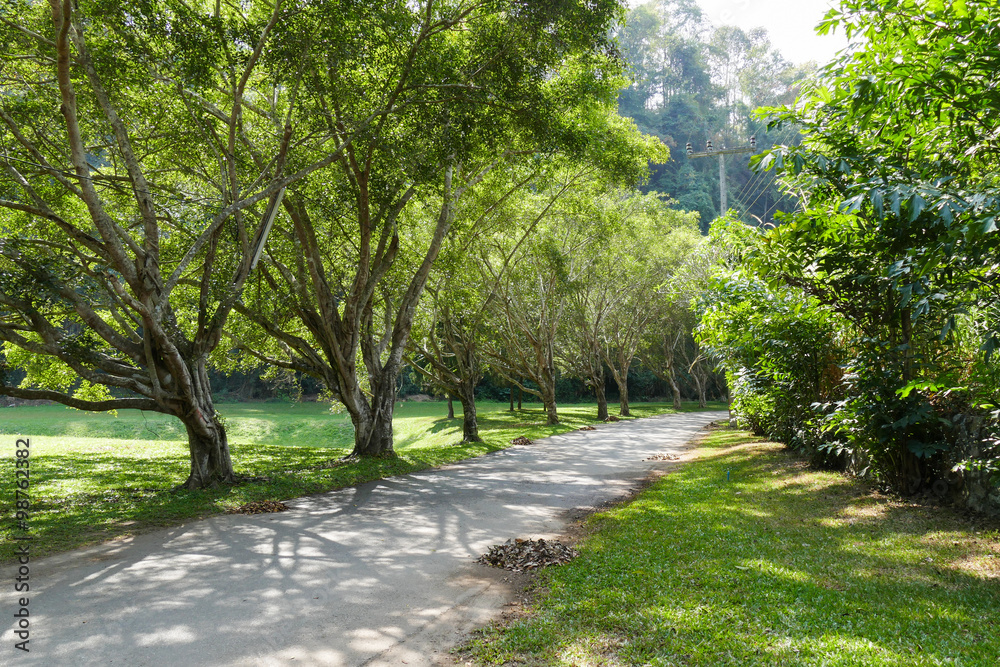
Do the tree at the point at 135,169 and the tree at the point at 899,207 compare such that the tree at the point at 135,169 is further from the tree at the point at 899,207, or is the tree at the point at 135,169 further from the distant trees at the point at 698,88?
the distant trees at the point at 698,88

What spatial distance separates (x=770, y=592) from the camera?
4781mm

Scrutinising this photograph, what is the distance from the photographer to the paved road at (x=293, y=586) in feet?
13.4

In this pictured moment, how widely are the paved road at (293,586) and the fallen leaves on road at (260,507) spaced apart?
23 centimetres

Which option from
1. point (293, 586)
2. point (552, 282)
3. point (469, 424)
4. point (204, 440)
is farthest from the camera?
point (552, 282)

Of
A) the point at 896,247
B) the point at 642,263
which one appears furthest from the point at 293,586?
the point at 642,263

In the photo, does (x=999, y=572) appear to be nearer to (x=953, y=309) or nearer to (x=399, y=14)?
(x=953, y=309)

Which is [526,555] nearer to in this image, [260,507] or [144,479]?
[260,507]

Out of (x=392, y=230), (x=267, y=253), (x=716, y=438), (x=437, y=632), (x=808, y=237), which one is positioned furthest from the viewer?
(x=716, y=438)

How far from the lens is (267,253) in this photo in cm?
1325

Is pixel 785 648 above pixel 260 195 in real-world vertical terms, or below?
below

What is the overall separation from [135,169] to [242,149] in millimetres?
3373

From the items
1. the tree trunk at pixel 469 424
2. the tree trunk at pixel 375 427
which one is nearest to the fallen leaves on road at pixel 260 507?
the tree trunk at pixel 375 427

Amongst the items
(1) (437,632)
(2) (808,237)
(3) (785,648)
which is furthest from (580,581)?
(2) (808,237)

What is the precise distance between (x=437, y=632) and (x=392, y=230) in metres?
11.0
